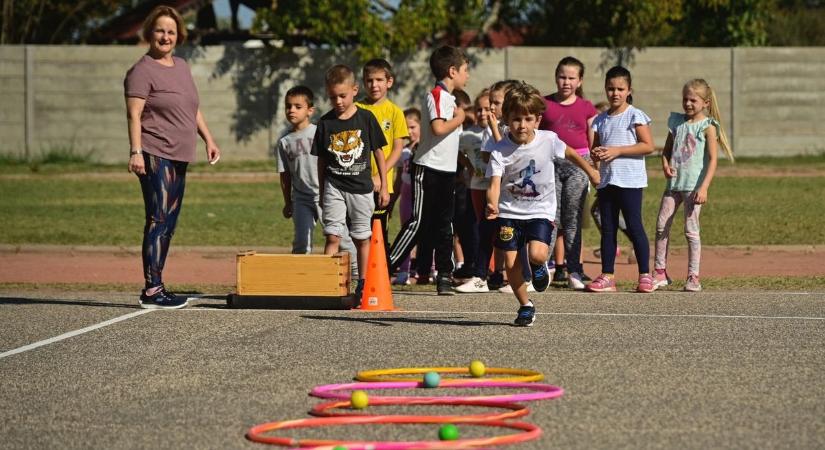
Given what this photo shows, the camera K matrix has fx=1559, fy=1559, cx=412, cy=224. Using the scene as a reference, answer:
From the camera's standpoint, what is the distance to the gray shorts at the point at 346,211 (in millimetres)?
11758

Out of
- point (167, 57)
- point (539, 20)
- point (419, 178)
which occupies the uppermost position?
point (539, 20)

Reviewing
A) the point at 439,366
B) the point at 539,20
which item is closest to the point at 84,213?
the point at 439,366

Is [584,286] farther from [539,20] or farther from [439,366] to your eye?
[539,20]

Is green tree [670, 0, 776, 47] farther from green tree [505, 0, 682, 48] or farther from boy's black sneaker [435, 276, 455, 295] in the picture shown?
boy's black sneaker [435, 276, 455, 295]

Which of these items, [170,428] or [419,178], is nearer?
[170,428]

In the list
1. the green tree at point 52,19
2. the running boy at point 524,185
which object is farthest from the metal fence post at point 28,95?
the running boy at point 524,185

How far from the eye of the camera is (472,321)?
10.7 metres

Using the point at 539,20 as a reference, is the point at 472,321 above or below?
below

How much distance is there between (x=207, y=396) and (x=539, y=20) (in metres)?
30.8

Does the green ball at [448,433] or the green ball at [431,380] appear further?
the green ball at [431,380]

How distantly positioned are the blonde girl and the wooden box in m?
2.80

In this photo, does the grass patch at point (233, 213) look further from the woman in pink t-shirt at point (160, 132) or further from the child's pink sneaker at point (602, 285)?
the woman in pink t-shirt at point (160, 132)

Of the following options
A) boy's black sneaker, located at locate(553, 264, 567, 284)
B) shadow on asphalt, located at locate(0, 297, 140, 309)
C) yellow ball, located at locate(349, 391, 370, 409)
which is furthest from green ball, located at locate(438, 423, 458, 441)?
boy's black sneaker, located at locate(553, 264, 567, 284)

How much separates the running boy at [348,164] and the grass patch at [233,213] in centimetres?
488
